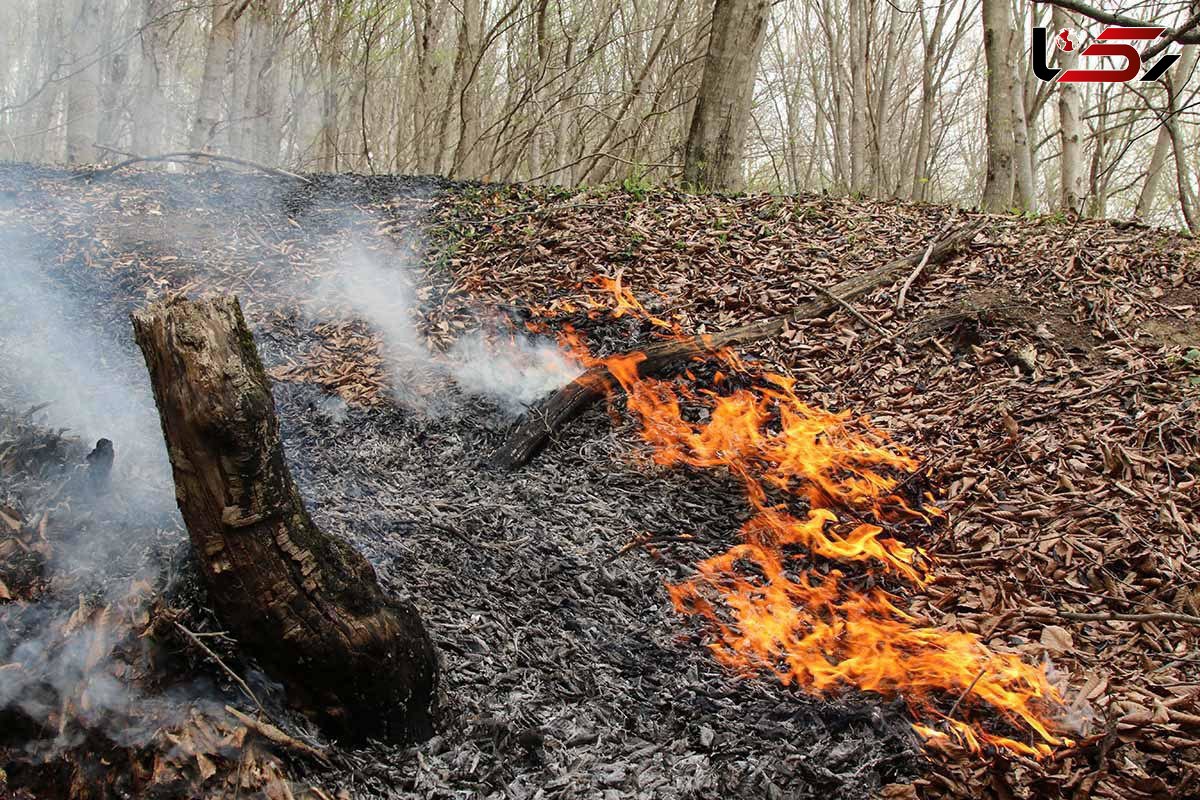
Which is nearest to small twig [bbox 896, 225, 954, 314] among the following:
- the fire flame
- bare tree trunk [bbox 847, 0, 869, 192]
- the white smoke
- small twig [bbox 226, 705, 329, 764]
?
the fire flame

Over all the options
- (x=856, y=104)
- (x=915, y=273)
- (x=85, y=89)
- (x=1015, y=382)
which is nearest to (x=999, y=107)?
(x=915, y=273)

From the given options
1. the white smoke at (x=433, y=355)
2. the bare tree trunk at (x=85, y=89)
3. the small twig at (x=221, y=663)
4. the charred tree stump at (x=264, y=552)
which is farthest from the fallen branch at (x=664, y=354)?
the bare tree trunk at (x=85, y=89)

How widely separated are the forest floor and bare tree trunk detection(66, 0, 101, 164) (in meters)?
4.36

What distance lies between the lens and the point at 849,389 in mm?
4762

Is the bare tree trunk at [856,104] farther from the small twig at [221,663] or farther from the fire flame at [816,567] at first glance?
the small twig at [221,663]

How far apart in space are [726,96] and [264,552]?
6701 millimetres

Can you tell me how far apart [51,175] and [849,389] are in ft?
25.1

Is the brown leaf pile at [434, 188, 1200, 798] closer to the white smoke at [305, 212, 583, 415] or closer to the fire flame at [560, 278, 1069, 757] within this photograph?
the fire flame at [560, 278, 1069, 757]

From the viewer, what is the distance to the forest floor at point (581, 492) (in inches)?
98.5

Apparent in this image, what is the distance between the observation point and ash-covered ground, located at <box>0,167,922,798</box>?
8.73 feet

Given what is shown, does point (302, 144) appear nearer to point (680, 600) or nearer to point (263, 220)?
point (263, 220)

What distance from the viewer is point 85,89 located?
35.9 feet

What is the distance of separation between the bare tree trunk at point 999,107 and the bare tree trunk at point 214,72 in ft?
29.9

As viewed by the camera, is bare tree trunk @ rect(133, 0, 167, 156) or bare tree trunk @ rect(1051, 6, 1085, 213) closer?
bare tree trunk @ rect(1051, 6, 1085, 213)
